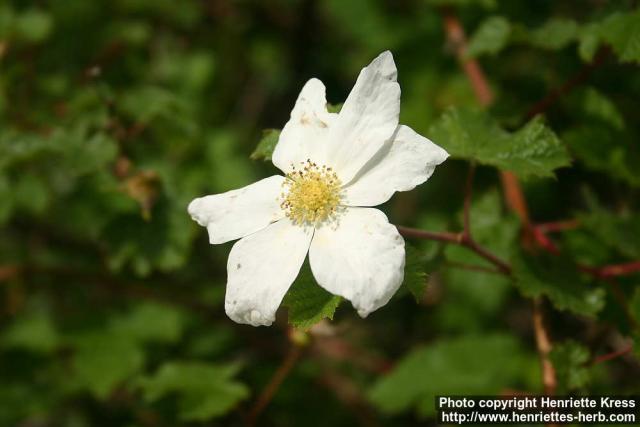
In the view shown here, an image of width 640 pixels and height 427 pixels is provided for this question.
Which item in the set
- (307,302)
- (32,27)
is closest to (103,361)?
(32,27)

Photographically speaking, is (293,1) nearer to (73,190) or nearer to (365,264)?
(73,190)

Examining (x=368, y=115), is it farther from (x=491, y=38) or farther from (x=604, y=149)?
(x=604, y=149)

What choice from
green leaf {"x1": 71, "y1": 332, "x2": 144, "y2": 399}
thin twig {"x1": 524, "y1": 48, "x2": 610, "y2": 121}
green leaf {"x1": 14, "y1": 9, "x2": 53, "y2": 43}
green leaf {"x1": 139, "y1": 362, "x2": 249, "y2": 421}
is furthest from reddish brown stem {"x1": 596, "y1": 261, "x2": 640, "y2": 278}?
green leaf {"x1": 14, "y1": 9, "x2": 53, "y2": 43}

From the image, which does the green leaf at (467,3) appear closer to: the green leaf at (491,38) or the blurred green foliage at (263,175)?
the blurred green foliage at (263,175)

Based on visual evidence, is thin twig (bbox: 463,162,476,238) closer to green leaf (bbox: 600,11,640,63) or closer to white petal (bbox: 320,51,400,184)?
white petal (bbox: 320,51,400,184)

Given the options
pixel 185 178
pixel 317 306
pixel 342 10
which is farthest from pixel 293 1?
pixel 317 306
